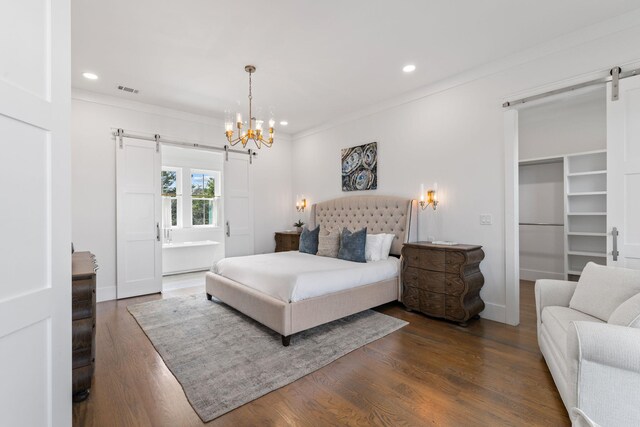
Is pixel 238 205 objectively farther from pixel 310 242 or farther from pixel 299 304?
pixel 299 304

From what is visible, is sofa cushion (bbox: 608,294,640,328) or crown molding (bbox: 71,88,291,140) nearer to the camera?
sofa cushion (bbox: 608,294,640,328)

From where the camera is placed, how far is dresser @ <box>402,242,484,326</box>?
3.19 meters

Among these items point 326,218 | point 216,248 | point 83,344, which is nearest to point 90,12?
point 83,344

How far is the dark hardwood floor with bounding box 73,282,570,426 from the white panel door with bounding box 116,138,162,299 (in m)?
1.65

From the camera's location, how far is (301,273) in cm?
296

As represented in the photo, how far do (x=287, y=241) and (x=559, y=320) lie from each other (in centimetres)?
424

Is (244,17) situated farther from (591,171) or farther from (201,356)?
(591,171)

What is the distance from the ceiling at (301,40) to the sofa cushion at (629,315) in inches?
92.4

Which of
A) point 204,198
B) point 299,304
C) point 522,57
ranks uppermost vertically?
point 522,57

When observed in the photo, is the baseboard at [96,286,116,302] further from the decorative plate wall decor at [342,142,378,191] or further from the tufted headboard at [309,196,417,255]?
the decorative plate wall decor at [342,142,378,191]

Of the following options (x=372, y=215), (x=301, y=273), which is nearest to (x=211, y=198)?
(x=372, y=215)

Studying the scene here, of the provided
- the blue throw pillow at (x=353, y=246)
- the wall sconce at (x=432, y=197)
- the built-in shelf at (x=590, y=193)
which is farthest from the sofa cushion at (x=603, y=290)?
the built-in shelf at (x=590, y=193)

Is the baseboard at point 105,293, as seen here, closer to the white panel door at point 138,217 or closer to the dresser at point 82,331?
the white panel door at point 138,217

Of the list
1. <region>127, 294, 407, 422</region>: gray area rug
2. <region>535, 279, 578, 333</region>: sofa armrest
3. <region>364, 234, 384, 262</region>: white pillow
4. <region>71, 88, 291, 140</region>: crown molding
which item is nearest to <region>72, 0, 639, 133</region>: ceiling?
<region>71, 88, 291, 140</region>: crown molding
